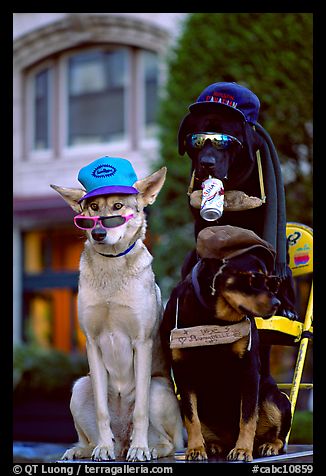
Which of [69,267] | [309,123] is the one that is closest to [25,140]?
[69,267]

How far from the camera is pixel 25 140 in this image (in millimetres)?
16062

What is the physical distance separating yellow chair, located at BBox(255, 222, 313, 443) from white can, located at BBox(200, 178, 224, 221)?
2.32 feet

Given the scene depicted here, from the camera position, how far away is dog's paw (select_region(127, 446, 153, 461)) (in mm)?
3959

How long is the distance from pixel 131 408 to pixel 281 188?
4.73 ft

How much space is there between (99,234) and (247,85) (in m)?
6.19

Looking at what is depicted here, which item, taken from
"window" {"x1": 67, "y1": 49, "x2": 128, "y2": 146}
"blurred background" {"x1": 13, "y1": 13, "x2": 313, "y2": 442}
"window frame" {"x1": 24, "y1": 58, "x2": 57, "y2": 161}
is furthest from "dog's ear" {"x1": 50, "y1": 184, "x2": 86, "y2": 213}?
"window frame" {"x1": 24, "y1": 58, "x2": 57, "y2": 161}

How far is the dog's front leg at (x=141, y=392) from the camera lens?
13.2ft

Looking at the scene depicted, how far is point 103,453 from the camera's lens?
158 inches

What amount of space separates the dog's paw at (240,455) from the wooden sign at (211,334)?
55 centimetres

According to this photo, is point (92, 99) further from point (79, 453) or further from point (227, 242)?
point (227, 242)

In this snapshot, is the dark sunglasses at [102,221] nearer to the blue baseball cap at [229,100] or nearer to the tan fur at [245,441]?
the blue baseball cap at [229,100]

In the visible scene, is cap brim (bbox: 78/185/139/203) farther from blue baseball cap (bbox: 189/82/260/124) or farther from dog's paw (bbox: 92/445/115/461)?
dog's paw (bbox: 92/445/115/461)

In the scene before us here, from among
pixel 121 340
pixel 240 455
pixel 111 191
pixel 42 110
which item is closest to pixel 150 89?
pixel 42 110
